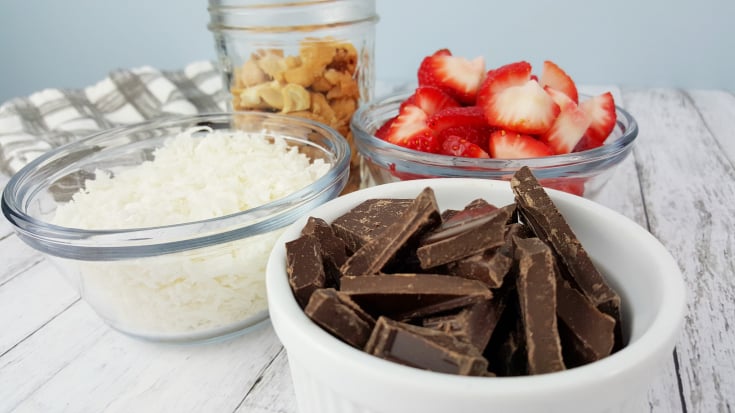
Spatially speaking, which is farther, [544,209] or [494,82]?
[494,82]

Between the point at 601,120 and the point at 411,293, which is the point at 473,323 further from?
the point at 601,120

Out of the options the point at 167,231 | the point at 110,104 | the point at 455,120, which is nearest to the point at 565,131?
the point at 455,120

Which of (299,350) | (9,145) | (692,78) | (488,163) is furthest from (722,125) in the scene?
(9,145)

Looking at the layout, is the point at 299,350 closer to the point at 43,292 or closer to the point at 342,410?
the point at 342,410

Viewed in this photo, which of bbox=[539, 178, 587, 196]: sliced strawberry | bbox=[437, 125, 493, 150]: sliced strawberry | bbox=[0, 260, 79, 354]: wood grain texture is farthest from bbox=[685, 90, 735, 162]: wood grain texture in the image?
bbox=[0, 260, 79, 354]: wood grain texture

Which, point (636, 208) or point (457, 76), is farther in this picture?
point (636, 208)

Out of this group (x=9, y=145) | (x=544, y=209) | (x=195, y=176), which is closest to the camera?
(x=544, y=209)

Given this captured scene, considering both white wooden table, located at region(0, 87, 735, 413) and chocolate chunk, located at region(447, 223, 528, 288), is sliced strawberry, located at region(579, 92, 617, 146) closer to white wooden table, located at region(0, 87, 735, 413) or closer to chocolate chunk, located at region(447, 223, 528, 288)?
white wooden table, located at region(0, 87, 735, 413)

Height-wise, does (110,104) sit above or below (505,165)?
below
